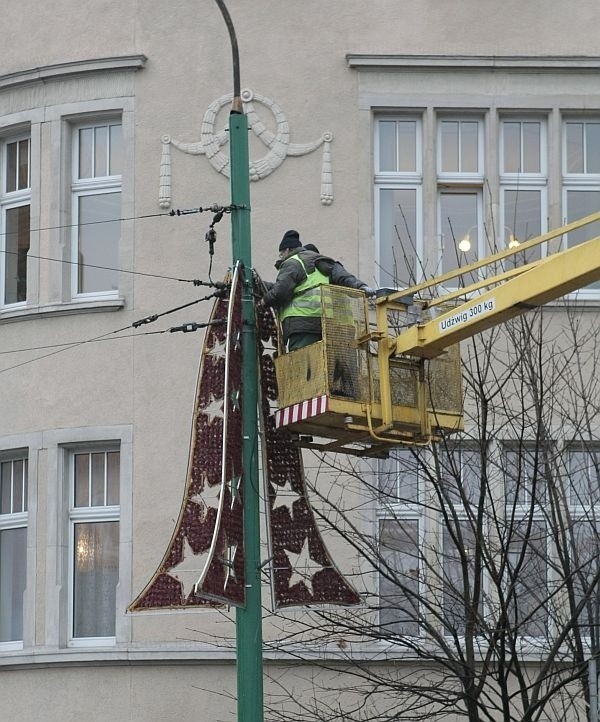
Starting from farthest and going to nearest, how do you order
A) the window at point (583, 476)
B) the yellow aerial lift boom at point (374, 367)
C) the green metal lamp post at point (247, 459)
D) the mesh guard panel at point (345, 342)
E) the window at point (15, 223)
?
the window at point (15, 223), the window at point (583, 476), the mesh guard panel at point (345, 342), the yellow aerial lift boom at point (374, 367), the green metal lamp post at point (247, 459)

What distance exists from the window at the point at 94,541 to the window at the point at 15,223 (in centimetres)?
231

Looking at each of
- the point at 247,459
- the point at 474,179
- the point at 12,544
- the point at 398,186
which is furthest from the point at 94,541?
the point at 247,459

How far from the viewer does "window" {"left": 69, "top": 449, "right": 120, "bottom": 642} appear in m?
22.4

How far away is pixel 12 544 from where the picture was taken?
75.5 feet

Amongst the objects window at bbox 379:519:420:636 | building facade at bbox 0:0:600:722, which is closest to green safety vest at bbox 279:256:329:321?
window at bbox 379:519:420:636

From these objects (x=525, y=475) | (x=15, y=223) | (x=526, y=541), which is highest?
(x=15, y=223)

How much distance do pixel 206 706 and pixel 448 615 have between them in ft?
11.2

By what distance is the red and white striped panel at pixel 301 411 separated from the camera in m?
15.4

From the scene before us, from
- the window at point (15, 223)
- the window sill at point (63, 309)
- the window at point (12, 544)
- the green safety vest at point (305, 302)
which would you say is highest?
the window at point (15, 223)

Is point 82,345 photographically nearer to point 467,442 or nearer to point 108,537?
point 108,537

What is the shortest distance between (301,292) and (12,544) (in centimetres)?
816

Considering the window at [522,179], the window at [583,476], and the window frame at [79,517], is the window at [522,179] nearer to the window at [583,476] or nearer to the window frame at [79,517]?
the window at [583,476]

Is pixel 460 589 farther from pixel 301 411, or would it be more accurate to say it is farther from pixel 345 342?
pixel 345 342

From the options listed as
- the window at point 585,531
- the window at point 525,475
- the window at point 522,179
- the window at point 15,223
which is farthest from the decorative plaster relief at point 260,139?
the window at point 585,531
